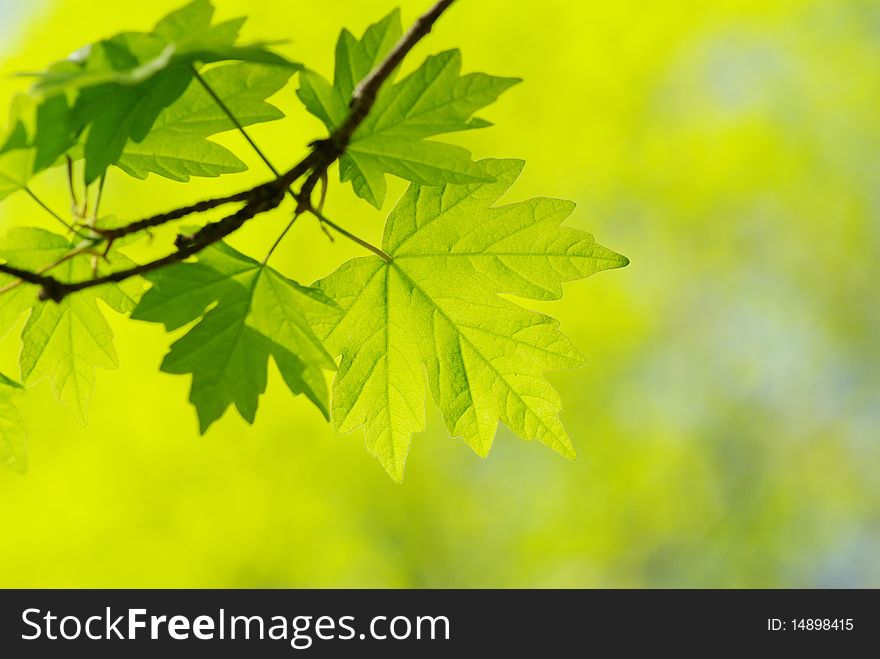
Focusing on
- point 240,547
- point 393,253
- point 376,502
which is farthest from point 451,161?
point 376,502

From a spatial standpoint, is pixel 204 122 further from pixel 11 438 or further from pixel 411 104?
pixel 11 438

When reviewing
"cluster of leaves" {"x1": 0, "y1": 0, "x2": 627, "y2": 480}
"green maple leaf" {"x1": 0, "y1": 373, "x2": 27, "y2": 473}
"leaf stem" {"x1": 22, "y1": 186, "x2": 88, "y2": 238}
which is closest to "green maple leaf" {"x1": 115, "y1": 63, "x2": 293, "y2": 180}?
"cluster of leaves" {"x1": 0, "y1": 0, "x2": 627, "y2": 480}

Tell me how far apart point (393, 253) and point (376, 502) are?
6.46m

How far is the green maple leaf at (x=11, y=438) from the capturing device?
1.28 meters

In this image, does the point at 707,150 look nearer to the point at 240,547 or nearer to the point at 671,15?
the point at 671,15

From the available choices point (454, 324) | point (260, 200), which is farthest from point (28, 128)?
point (454, 324)

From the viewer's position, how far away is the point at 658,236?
767cm

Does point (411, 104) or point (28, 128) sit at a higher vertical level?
point (411, 104)

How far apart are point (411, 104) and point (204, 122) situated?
0.30 metres

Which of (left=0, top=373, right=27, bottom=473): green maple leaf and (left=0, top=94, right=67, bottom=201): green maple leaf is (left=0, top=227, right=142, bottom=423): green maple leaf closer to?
(left=0, top=373, right=27, bottom=473): green maple leaf

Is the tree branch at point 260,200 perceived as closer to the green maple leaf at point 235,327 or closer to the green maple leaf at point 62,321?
the green maple leaf at point 235,327

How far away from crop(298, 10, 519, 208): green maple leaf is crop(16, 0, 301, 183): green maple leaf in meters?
0.14

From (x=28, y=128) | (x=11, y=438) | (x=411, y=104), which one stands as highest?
(x=411, y=104)

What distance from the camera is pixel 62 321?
1347 mm
